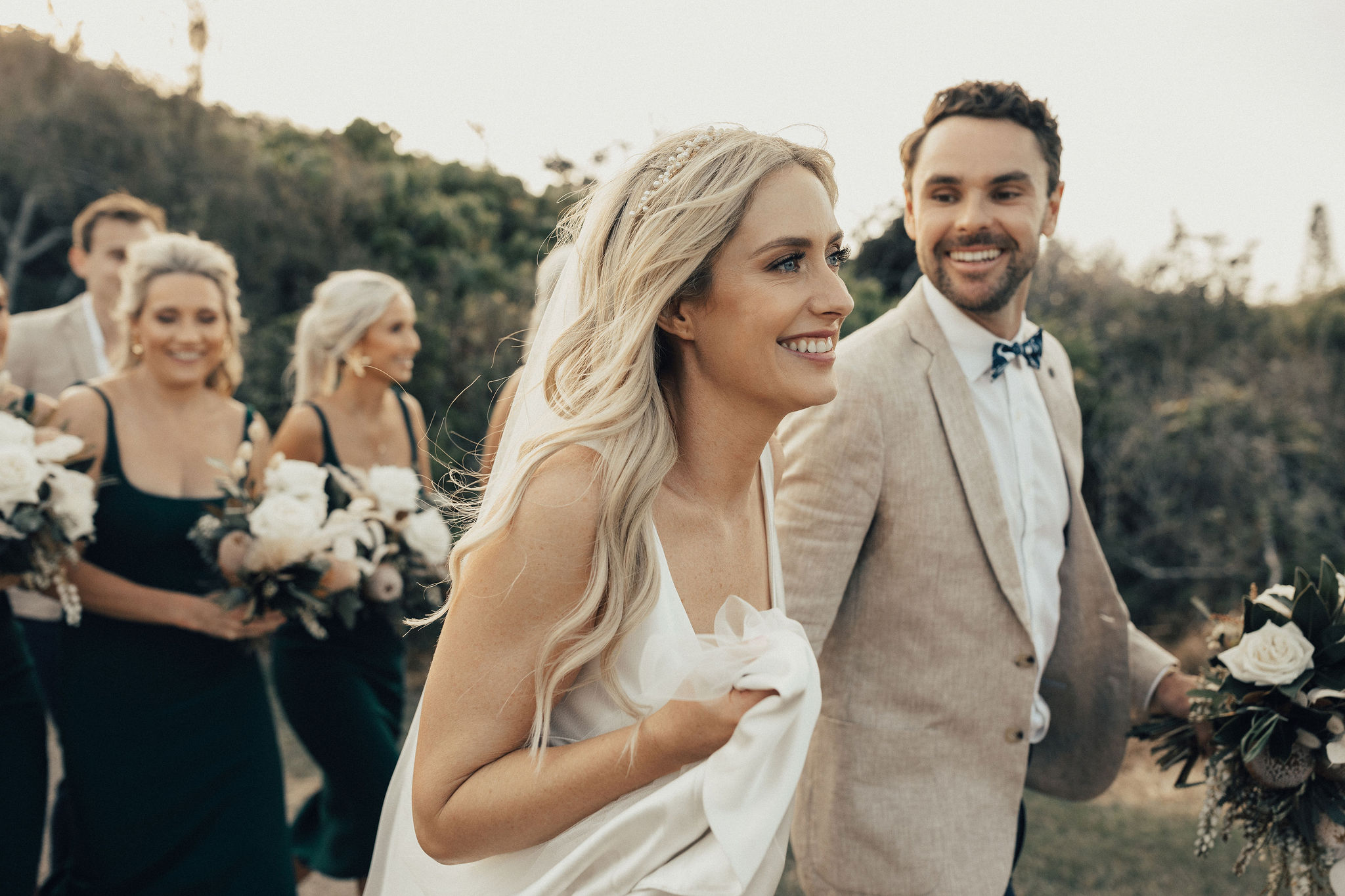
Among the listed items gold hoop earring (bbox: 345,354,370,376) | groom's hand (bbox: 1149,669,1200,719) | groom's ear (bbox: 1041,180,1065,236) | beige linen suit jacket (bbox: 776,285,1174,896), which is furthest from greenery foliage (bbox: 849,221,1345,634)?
beige linen suit jacket (bbox: 776,285,1174,896)

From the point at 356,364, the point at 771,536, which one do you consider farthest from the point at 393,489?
the point at 771,536

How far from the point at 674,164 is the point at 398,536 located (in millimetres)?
3190

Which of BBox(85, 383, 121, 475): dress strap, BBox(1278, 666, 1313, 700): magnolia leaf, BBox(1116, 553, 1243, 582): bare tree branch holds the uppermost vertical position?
BBox(85, 383, 121, 475): dress strap

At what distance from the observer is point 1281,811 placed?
2.48 metres

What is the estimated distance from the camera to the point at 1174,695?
297 centimetres

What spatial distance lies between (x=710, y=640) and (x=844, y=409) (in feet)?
3.52

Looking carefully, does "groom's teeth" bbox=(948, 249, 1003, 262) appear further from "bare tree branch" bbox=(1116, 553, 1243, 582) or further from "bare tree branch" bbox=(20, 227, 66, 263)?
"bare tree branch" bbox=(20, 227, 66, 263)

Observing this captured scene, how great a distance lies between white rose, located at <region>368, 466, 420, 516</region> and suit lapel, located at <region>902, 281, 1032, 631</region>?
2.79 m

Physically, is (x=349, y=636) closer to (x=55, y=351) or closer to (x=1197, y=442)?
(x=55, y=351)

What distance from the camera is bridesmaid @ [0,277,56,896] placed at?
340cm

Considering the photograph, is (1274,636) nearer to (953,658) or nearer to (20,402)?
(953,658)

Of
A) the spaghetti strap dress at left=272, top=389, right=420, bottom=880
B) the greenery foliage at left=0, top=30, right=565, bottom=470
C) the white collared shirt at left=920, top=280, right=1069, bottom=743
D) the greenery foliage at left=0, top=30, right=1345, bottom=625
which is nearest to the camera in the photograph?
the white collared shirt at left=920, top=280, right=1069, bottom=743

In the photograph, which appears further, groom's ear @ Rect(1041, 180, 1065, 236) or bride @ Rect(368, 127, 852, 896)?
groom's ear @ Rect(1041, 180, 1065, 236)

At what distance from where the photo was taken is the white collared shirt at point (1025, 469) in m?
2.86
